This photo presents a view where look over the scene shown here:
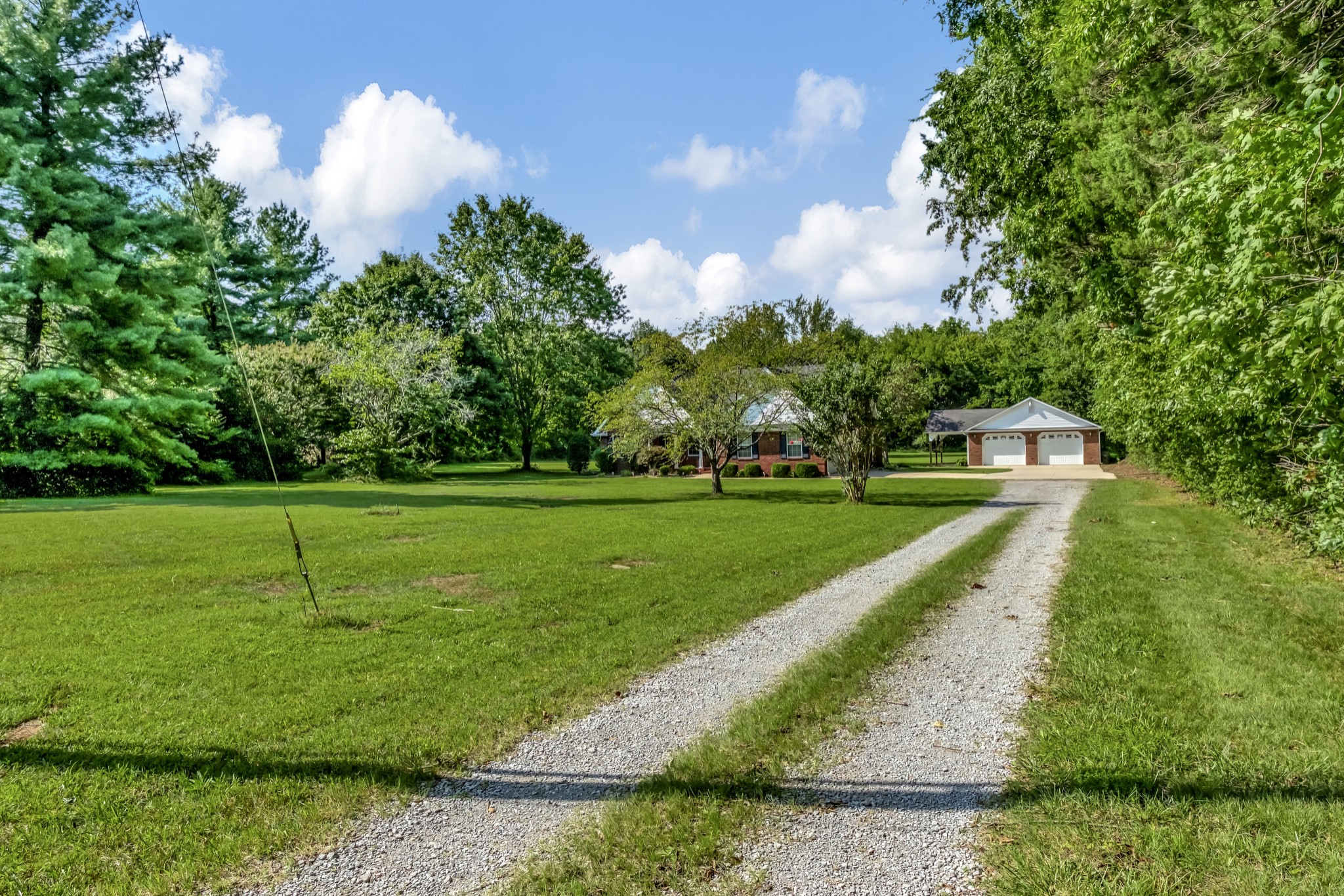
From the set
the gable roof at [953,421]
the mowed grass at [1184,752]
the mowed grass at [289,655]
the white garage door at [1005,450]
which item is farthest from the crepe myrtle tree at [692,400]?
the gable roof at [953,421]

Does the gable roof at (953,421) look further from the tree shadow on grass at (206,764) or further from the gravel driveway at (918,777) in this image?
the tree shadow on grass at (206,764)

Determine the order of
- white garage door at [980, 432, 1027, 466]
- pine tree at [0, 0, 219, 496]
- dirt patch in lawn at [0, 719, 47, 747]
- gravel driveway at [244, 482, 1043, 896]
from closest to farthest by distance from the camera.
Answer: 1. gravel driveway at [244, 482, 1043, 896]
2. dirt patch in lawn at [0, 719, 47, 747]
3. pine tree at [0, 0, 219, 496]
4. white garage door at [980, 432, 1027, 466]

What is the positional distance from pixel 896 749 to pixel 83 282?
22314mm

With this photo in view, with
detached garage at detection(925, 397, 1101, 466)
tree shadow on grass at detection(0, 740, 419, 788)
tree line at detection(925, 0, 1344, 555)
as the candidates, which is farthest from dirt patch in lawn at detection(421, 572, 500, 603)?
detached garage at detection(925, 397, 1101, 466)

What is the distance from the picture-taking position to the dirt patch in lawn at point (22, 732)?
12.8 ft

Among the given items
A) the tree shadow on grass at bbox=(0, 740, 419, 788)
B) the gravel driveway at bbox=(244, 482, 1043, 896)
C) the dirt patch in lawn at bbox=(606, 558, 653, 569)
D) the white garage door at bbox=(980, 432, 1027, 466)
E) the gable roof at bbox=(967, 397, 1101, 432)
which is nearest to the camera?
the gravel driveway at bbox=(244, 482, 1043, 896)

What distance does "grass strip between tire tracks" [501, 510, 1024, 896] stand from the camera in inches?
105

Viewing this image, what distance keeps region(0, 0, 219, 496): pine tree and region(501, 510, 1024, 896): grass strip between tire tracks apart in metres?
20.6

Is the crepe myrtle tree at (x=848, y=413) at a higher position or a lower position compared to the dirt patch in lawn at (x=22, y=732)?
higher

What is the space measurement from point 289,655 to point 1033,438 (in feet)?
141

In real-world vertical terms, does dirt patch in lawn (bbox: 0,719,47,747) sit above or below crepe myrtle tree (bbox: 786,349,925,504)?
below

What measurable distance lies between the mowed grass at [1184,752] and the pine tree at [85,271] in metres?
21.9

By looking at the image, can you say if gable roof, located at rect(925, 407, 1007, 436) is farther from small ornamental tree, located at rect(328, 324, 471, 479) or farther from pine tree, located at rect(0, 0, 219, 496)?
pine tree, located at rect(0, 0, 219, 496)

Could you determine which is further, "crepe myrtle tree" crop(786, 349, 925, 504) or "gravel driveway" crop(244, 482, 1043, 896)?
"crepe myrtle tree" crop(786, 349, 925, 504)
